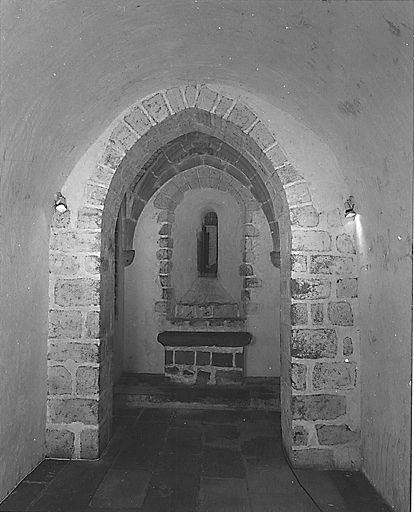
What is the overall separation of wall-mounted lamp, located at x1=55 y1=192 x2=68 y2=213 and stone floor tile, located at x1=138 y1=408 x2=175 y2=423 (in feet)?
7.64

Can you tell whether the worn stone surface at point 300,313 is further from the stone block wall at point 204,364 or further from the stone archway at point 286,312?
the stone block wall at point 204,364

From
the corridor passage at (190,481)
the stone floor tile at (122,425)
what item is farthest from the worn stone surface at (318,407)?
the stone floor tile at (122,425)

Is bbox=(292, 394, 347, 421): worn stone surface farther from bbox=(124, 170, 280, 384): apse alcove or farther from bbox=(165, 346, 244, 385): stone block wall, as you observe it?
bbox=(124, 170, 280, 384): apse alcove

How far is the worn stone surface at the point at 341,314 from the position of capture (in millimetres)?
3977

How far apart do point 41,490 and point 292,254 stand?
7.51ft

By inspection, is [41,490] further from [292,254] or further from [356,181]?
[356,181]

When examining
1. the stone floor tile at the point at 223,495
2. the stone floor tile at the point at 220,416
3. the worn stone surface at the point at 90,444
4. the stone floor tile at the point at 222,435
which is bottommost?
the stone floor tile at the point at 220,416

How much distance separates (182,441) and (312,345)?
145cm

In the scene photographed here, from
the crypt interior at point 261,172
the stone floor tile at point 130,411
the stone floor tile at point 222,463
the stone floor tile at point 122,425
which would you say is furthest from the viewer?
the stone floor tile at point 130,411

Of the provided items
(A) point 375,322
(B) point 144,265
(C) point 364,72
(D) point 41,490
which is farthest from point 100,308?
(B) point 144,265

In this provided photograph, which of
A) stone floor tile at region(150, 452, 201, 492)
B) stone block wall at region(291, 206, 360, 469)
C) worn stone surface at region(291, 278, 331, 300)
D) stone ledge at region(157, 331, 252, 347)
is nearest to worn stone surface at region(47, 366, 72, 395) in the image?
stone floor tile at region(150, 452, 201, 492)

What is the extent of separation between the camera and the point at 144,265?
730 cm

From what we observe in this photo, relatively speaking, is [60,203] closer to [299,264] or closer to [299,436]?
[299,264]

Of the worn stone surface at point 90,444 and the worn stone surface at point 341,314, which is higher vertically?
the worn stone surface at point 341,314
